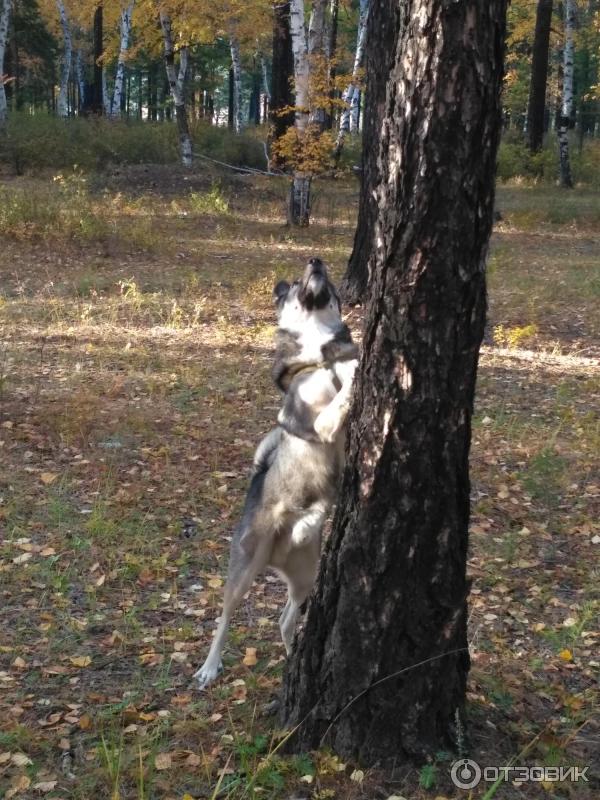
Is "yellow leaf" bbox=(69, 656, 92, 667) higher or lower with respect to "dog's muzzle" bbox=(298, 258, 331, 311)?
lower

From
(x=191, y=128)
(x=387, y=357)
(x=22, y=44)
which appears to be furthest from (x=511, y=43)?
(x=387, y=357)

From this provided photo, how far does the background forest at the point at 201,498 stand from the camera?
350 centimetres

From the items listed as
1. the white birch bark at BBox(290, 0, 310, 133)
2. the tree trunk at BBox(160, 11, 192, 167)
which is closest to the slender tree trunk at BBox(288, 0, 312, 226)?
the white birch bark at BBox(290, 0, 310, 133)

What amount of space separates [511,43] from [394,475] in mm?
33602

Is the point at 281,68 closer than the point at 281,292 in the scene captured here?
No

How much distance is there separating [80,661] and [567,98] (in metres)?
24.6

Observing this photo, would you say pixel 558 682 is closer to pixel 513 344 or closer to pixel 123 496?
pixel 123 496

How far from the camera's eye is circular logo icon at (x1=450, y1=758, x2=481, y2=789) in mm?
3248

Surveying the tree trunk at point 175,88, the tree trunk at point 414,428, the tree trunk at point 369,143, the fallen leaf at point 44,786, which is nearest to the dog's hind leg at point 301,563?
the tree trunk at point 414,428

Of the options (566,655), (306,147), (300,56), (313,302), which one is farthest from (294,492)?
(300,56)

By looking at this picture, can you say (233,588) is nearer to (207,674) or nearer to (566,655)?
(207,674)

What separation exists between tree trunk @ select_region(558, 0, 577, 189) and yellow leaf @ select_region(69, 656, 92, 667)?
76.2 feet

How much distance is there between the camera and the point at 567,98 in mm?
25156

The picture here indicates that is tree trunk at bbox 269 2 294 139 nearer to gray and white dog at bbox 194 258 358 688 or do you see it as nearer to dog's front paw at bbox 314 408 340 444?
gray and white dog at bbox 194 258 358 688
